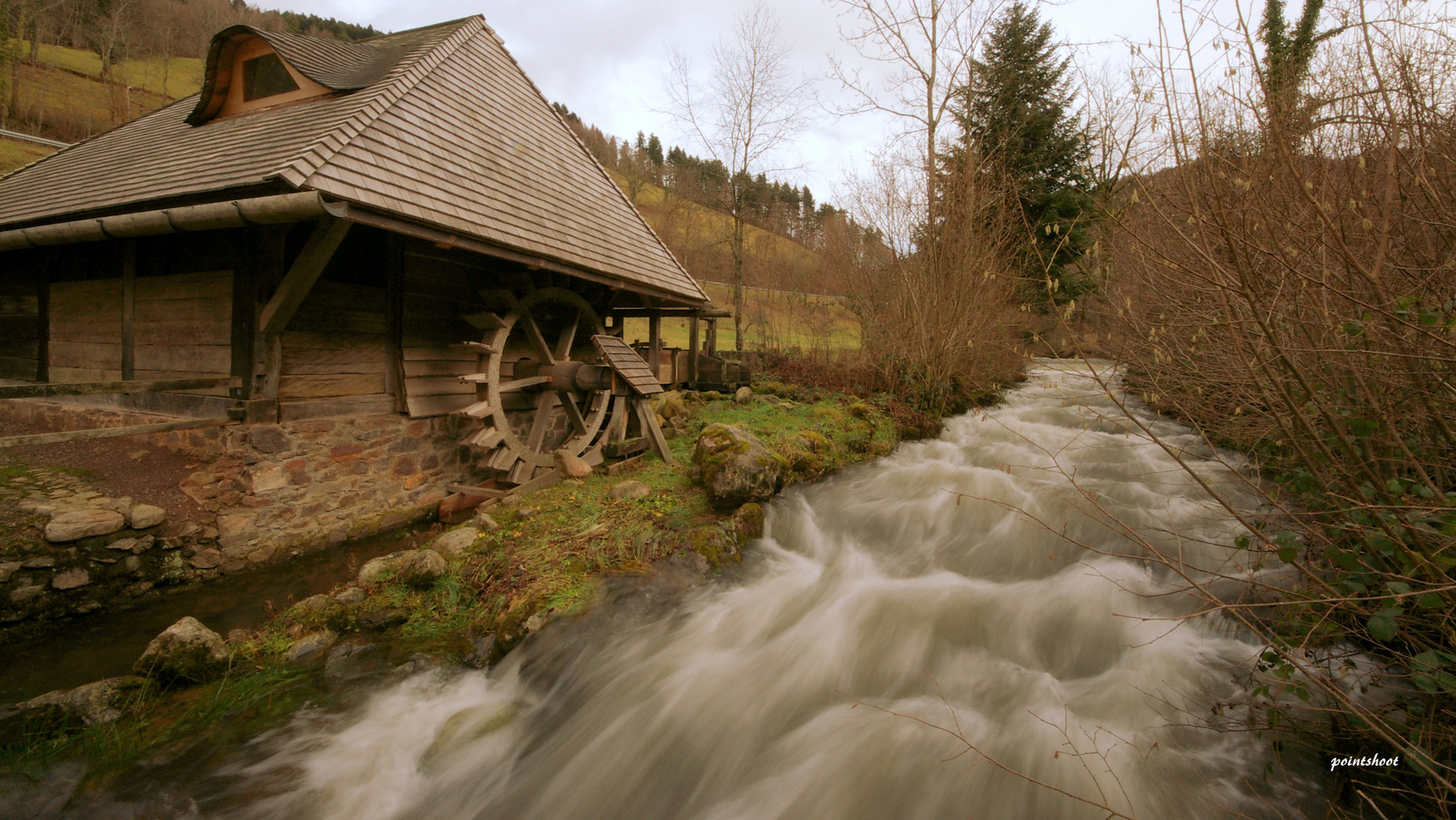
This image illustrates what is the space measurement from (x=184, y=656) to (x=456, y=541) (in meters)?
1.66

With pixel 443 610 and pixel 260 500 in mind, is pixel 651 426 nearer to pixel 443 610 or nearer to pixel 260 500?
pixel 443 610

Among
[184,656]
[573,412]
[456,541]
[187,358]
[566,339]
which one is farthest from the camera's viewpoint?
[566,339]

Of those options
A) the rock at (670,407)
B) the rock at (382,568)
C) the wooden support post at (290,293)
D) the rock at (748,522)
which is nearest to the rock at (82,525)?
the wooden support post at (290,293)

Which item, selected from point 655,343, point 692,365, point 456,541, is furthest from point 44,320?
point 692,365

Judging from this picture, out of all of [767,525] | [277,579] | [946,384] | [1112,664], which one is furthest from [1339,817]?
[946,384]

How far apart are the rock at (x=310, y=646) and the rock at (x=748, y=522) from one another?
9.60 feet

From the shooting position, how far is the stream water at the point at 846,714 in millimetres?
2648

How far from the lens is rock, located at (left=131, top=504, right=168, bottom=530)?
4258mm

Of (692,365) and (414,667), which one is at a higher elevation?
(692,365)

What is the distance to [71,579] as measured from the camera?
155 inches

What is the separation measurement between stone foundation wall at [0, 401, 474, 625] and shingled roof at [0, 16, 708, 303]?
77.5 inches

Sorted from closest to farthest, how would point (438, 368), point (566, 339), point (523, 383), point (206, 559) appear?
point (206, 559), point (438, 368), point (523, 383), point (566, 339)

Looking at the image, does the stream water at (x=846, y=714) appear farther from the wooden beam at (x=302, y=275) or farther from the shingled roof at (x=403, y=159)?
the shingled roof at (x=403, y=159)

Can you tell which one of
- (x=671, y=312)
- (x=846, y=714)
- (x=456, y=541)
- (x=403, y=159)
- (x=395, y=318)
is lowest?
(x=846, y=714)
